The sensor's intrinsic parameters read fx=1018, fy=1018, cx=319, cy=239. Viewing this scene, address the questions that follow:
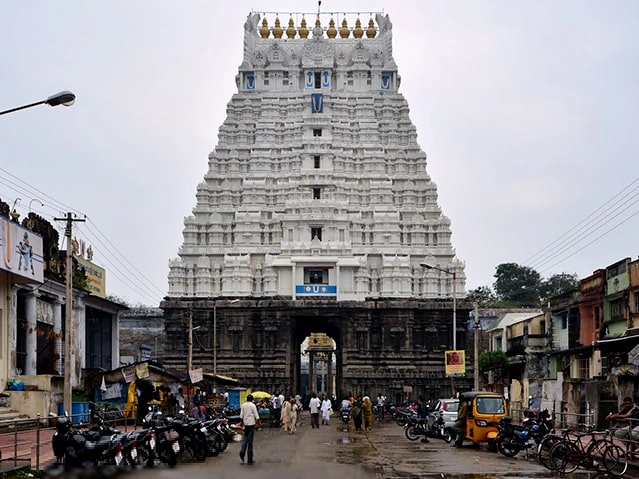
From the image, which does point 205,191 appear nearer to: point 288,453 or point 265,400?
point 265,400

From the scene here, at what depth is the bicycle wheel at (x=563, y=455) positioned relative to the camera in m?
22.0

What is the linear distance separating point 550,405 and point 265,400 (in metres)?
20.2

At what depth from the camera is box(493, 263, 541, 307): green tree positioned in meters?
128

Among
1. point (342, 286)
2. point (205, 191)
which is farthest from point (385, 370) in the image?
point (205, 191)

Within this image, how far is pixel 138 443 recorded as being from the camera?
2111 cm

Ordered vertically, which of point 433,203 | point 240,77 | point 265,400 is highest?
point 240,77

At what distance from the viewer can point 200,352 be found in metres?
76.2

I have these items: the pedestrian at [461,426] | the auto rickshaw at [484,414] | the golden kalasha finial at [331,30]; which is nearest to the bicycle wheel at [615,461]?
the auto rickshaw at [484,414]

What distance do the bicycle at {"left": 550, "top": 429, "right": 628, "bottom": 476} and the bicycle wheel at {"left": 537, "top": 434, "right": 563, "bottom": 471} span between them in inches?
16.1

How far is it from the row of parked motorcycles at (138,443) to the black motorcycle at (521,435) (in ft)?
25.4

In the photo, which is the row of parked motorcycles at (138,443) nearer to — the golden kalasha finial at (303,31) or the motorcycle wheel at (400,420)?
the motorcycle wheel at (400,420)

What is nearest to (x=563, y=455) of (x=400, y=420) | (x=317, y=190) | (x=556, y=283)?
(x=400, y=420)

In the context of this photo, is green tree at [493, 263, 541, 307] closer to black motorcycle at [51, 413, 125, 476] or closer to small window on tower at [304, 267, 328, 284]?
small window on tower at [304, 267, 328, 284]

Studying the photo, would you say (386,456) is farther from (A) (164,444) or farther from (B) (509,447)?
(A) (164,444)
